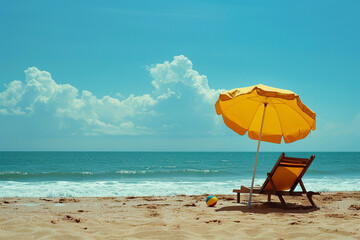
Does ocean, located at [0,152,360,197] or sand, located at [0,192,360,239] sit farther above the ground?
sand, located at [0,192,360,239]

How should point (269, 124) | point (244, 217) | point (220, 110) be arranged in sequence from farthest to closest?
1. point (269, 124)
2. point (220, 110)
3. point (244, 217)

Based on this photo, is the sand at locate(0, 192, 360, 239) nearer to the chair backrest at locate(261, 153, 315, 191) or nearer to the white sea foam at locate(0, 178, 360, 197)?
the chair backrest at locate(261, 153, 315, 191)

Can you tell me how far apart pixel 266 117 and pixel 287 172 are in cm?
128

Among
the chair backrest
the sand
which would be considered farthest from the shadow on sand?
the chair backrest

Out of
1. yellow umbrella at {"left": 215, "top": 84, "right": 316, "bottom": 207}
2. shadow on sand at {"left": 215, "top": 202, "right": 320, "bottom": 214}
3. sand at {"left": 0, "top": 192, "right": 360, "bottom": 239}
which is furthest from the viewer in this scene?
yellow umbrella at {"left": 215, "top": 84, "right": 316, "bottom": 207}

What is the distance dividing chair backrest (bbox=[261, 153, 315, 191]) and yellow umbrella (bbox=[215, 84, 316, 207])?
0.48 metres

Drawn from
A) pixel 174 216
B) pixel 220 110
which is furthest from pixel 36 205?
pixel 220 110

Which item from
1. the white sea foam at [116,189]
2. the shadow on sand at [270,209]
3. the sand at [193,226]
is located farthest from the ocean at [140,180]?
the sand at [193,226]

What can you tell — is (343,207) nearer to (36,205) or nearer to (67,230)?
(67,230)

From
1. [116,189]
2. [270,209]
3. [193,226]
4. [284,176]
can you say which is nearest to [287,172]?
[284,176]

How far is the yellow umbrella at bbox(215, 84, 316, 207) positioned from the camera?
6816 millimetres

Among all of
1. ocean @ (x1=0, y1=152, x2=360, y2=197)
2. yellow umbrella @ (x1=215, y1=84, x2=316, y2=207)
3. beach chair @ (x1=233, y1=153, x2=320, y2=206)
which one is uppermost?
yellow umbrella @ (x1=215, y1=84, x2=316, y2=207)

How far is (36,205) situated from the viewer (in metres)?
7.45

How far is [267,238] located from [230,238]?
0.44 metres
